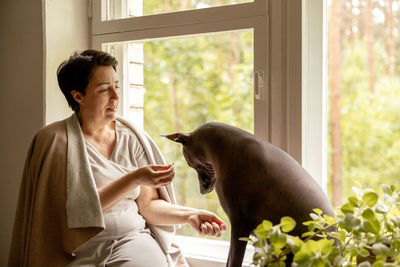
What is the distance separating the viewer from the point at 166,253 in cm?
171

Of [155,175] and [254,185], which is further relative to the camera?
[155,175]

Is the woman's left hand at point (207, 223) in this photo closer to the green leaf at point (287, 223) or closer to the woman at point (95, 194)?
the woman at point (95, 194)

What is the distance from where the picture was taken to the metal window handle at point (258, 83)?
1608mm

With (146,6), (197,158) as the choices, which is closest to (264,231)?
(197,158)

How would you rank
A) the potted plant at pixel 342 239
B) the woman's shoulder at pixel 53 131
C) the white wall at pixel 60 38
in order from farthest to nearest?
the white wall at pixel 60 38 < the woman's shoulder at pixel 53 131 < the potted plant at pixel 342 239

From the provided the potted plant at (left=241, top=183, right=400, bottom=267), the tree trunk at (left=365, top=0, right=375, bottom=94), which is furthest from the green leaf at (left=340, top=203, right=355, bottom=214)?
the tree trunk at (left=365, top=0, right=375, bottom=94)

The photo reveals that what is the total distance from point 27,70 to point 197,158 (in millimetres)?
1149

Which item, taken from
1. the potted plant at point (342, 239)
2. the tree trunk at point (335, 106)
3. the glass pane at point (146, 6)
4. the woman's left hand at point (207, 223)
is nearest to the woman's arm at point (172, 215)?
the woman's left hand at point (207, 223)

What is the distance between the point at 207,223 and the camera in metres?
1.49

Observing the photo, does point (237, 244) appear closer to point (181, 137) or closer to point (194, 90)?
point (181, 137)

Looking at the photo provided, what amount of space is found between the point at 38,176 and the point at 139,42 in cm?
71

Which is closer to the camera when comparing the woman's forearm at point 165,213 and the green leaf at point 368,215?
the green leaf at point 368,215

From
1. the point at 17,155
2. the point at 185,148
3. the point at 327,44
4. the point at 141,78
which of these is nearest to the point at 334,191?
the point at 327,44

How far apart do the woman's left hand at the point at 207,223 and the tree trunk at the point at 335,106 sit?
0.41 meters
